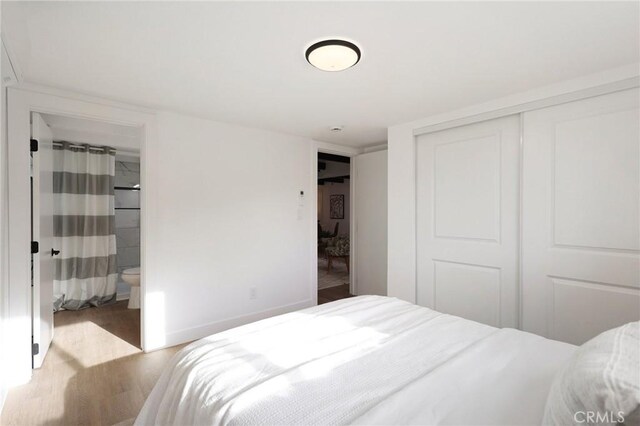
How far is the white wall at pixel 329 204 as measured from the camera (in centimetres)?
805

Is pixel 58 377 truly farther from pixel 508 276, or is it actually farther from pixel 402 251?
pixel 508 276

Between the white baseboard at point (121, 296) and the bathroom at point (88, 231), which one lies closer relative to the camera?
the bathroom at point (88, 231)

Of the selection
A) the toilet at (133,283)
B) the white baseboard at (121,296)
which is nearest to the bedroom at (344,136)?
the toilet at (133,283)

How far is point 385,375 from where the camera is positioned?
116 cm

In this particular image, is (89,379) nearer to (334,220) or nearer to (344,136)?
(344,136)

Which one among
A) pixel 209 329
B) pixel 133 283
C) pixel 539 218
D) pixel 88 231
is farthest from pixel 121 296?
pixel 539 218

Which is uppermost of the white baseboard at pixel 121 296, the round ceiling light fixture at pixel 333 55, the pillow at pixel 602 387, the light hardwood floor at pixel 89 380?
the round ceiling light fixture at pixel 333 55

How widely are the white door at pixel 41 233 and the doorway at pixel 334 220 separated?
353 centimetres

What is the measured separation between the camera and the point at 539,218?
234cm

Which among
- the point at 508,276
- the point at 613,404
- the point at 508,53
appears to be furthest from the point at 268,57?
the point at 508,276

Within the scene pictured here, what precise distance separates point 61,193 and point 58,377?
2.44 metres

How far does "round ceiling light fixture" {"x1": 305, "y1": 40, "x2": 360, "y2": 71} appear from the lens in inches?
66.4

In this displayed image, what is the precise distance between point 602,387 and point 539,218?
1.99 metres

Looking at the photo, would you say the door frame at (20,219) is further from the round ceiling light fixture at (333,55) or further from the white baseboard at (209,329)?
the round ceiling light fixture at (333,55)
